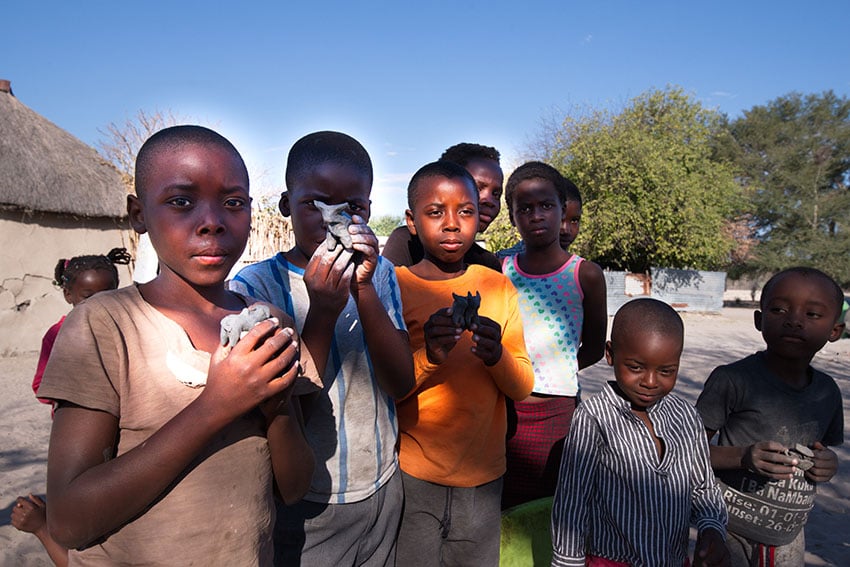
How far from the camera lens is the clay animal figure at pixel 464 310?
63.2 inches

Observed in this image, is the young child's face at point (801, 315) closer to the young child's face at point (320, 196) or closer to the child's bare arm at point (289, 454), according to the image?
the young child's face at point (320, 196)

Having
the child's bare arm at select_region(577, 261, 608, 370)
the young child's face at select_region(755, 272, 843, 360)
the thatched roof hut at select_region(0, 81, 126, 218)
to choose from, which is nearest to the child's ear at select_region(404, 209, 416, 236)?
the child's bare arm at select_region(577, 261, 608, 370)

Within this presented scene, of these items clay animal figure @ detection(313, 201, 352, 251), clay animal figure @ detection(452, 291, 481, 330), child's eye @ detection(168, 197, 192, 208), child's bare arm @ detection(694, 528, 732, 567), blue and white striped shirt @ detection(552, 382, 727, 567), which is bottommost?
child's bare arm @ detection(694, 528, 732, 567)

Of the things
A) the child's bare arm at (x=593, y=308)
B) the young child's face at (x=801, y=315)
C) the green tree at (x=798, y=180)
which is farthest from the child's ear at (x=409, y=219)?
the green tree at (x=798, y=180)

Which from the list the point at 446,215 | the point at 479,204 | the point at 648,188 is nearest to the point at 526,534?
the point at 446,215

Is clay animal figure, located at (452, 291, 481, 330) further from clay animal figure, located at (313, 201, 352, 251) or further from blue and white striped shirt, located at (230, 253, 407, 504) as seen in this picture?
clay animal figure, located at (313, 201, 352, 251)

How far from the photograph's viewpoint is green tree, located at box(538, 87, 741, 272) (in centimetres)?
1695

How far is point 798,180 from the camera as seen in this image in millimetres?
26141

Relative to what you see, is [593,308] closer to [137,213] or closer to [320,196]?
[320,196]

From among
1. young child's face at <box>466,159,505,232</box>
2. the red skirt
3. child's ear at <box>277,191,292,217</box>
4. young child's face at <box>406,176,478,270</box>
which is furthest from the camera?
young child's face at <box>466,159,505,232</box>

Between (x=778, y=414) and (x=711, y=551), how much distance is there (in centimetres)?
67

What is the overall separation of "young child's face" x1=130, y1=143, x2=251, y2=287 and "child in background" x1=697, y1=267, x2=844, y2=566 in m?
1.85

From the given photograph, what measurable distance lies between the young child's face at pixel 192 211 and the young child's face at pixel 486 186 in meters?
1.72

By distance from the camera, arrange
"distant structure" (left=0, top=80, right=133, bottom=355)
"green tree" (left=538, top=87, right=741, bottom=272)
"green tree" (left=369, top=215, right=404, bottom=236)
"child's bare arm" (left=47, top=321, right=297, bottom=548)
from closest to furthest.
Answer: "child's bare arm" (left=47, top=321, right=297, bottom=548) < "distant structure" (left=0, top=80, right=133, bottom=355) < "green tree" (left=538, top=87, right=741, bottom=272) < "green tree" (left=369, top=215, right=404, bottom=236)
